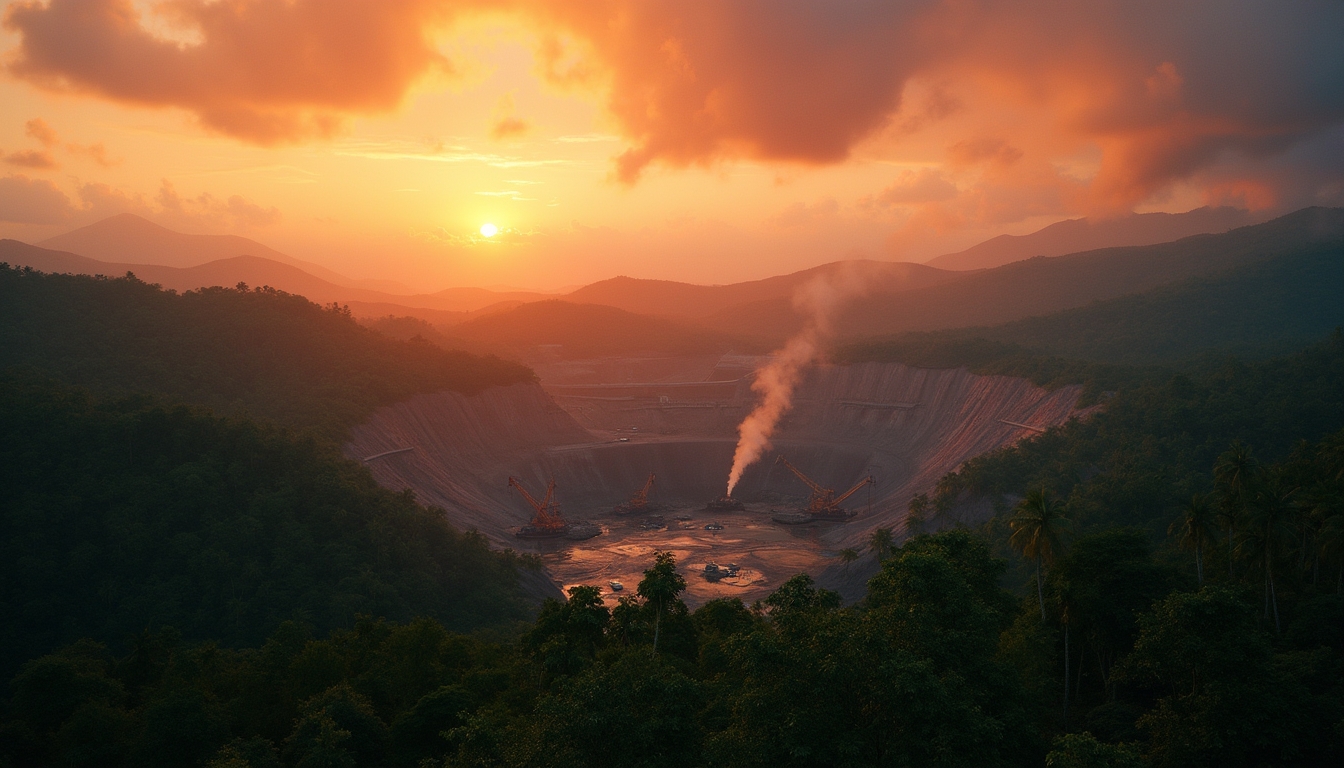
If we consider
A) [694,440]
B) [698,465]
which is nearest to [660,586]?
[698,465]

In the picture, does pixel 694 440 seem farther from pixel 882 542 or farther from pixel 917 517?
pixel 882 542

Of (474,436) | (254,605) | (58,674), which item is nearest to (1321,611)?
(58,674)

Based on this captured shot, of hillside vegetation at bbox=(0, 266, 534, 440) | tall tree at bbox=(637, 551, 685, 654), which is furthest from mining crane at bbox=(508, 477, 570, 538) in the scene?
tall tree at bbox=(637, 551, 685, 654)

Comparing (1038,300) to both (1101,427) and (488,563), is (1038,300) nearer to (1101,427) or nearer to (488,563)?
(1101,427)

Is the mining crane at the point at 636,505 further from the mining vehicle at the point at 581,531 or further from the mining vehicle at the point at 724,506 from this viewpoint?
the mining vehicle at the point at 724,506

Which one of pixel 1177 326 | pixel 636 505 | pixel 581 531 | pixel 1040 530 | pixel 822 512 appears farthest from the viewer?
pixel 1177 326

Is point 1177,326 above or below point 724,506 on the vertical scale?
above
